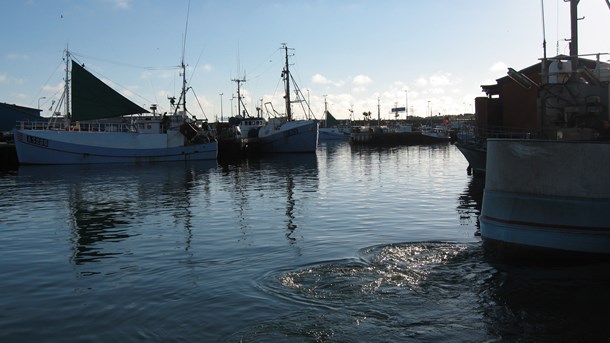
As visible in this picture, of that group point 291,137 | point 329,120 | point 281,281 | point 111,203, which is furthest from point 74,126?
point 329,120

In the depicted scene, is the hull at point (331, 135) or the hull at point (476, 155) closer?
the hull at point (476, 155)

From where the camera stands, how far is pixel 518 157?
11039 mm

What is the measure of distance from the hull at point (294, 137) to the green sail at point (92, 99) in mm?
21601

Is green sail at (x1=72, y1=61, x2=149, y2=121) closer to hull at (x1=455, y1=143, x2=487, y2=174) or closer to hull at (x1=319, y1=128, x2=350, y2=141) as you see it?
hull at (x1=455, y1=143, x2=487, y2=174)

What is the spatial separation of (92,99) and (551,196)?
178 ft

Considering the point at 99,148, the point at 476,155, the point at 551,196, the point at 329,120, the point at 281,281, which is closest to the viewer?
the point at 281,281

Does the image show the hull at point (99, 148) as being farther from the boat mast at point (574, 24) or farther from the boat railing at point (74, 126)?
the boat mast at point (574, 24)

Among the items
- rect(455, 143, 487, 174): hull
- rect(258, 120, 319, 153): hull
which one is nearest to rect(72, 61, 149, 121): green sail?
rect(258, 120, 319, 153): hull

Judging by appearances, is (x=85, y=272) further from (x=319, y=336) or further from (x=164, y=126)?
(x=164, y=126)

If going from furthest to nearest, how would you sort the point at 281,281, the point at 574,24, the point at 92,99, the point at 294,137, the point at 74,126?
the point at 294,137, the point at 92,99, the point at 74,126, the point at 574,24, the point at 281,281

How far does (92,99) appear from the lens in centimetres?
5725

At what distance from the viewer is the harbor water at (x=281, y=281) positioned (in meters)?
7.57

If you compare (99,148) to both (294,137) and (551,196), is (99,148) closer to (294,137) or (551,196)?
(294,137)

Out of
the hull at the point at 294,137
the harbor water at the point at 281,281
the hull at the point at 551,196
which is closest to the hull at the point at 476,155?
the harbor water at the point at 281,281
